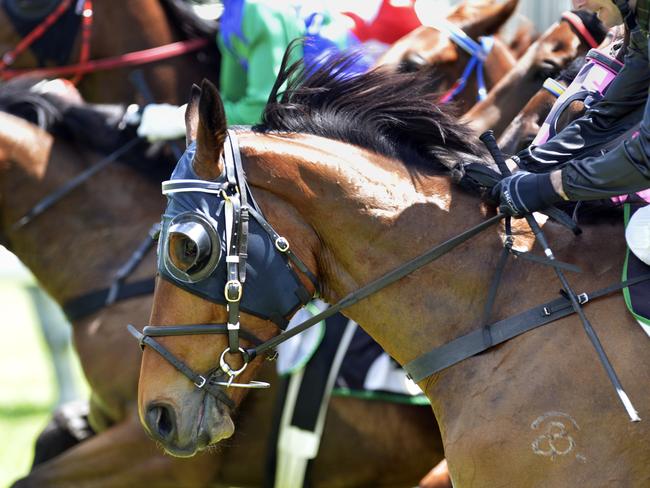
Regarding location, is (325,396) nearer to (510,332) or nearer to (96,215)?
(96,215)

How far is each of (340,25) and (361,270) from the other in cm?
288

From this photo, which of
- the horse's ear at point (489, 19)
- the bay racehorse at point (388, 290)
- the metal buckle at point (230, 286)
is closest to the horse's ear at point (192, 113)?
the bay racehorse at point (388, 290)

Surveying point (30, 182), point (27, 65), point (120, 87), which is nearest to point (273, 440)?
point (30, 182)

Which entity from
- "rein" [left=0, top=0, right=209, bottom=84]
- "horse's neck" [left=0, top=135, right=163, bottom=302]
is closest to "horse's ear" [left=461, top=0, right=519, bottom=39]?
"rein" [left=0, top=0, right=209, bottom=84]

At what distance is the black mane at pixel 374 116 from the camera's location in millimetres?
3059

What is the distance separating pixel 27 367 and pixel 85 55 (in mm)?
4873

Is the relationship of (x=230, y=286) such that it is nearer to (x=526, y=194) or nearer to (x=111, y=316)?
(x=526, y=194)

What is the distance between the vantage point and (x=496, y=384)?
2.85 metres

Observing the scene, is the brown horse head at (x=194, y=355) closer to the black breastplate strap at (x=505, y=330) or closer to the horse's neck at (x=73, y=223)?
the black breastplate strap at (x=505, y=330)

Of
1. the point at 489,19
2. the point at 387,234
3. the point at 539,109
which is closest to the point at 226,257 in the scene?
the point at 387,234

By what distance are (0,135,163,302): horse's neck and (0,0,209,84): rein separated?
3.50ft

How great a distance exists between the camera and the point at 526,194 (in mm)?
2830

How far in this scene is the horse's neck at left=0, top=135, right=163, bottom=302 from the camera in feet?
16.0

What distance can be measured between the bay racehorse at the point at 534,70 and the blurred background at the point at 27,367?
3.40ft
